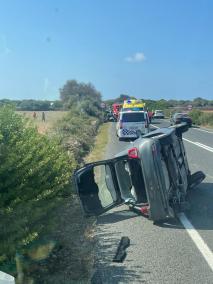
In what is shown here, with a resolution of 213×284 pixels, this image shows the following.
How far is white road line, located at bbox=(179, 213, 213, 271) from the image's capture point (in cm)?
589

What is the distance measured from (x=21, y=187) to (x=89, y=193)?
2911mm

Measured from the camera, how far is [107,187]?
8523 mm

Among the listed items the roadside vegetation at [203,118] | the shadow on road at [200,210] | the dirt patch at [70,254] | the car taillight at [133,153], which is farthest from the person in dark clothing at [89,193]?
the roadside vegetation at [203,118]

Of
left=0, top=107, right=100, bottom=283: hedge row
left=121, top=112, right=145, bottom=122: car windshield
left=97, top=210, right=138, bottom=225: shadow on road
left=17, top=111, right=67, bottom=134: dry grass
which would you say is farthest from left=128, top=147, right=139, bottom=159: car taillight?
left=121, top=112, right=145, bottom=122: car windshield

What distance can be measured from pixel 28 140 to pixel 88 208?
92.3 inches

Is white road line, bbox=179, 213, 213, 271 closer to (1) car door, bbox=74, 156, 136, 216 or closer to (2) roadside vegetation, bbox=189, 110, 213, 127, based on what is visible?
(1) car door, bbox=74, 156, 136, 216

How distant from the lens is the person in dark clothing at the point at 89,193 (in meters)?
8.13

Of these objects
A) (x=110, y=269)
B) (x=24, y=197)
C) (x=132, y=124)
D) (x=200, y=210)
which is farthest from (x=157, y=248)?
(x=132, y=124)

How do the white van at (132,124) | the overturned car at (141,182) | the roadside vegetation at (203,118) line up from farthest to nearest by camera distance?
the roadside vegetation at (203,118), the white van at (132,124), the overturned car at (141,182)

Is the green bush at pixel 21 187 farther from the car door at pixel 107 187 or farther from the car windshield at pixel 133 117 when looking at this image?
the car windshield at pixel 133 117

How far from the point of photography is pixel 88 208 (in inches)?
322

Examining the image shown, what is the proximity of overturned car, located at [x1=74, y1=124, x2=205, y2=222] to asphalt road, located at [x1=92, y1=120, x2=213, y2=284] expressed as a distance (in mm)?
325

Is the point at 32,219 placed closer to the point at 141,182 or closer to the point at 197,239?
the point at 197,239

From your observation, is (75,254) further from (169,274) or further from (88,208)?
(88,208)
